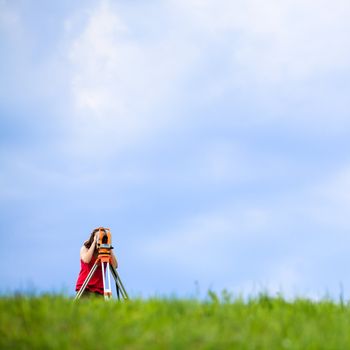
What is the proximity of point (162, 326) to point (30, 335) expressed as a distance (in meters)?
1.53

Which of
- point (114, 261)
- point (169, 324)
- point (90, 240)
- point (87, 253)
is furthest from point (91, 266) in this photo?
point (169, 324)

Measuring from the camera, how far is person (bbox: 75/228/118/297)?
1283 cm

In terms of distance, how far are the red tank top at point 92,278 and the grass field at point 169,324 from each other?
376 cm

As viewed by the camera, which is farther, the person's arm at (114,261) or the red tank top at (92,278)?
the red tank top at (92,278)

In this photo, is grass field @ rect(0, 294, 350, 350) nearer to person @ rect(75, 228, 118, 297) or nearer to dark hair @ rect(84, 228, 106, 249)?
person @ rect(75, 228, 118, 297)

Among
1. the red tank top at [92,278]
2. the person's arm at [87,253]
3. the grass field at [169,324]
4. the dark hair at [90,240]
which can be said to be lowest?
the grass field at [169,324]

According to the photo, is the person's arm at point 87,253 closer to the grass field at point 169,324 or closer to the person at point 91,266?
the person at point 91,266

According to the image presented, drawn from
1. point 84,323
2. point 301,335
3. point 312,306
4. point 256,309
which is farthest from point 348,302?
point 84,323

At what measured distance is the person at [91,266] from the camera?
1283cm

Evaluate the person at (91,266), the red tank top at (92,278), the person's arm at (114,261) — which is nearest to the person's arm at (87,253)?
the person at (91,266)

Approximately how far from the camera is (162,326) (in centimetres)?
739

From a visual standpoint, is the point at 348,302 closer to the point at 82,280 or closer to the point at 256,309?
the point at 256,309

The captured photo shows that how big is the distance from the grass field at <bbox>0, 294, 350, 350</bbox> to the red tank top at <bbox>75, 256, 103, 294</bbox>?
3756mm

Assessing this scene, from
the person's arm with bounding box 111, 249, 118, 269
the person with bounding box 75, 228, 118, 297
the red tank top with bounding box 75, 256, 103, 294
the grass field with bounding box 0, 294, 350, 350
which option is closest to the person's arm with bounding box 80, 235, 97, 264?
the person with bounding box 75, 228, 118, 297
